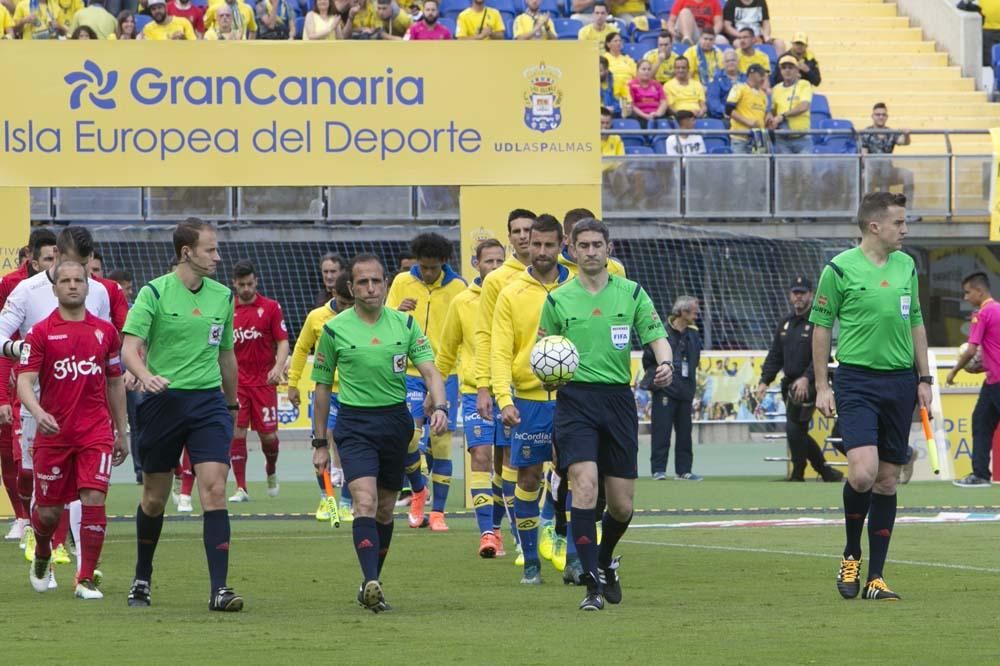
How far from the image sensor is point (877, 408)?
1051 centimetres

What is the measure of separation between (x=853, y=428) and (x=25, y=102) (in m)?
9.66

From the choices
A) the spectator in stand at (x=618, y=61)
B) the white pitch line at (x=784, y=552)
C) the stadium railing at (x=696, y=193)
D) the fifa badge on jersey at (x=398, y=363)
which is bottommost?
the white pitch line at (x=784, y=552)

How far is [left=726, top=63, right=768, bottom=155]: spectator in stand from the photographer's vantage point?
29719mm

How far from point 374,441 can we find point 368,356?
0.44 metres

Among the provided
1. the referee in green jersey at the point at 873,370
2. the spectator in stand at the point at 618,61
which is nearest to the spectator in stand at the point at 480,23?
the spectator in stand at the point at 618,61

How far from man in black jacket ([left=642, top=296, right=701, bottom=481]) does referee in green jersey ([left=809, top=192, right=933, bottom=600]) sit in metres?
12.0

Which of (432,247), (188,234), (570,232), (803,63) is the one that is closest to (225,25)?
(803,63)

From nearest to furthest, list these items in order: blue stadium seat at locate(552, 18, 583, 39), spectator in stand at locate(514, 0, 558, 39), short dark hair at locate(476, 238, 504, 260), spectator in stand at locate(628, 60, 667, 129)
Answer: short dark hair at locate(476, 238, 504, 260) → spectator in stand at locate(628, 60, 667, 129) → spectator in stand at locate(514, 0, 558, 39) → blue stadium seat at locate(552, 18, 583, 39)

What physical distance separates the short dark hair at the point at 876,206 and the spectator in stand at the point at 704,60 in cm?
1973

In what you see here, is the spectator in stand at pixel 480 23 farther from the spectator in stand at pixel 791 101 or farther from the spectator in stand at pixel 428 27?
the spectator in stand at pixel 791 101

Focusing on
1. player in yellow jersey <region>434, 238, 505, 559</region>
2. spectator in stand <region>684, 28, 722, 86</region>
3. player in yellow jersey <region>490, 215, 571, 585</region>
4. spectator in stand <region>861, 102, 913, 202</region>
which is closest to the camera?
player in yellow jersey <region>490, 215, 571, 585</region>

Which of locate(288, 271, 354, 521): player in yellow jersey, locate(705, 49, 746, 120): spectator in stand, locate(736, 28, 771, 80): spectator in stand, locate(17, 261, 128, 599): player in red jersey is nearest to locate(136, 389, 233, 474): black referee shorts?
locate(17, 261, 128, 599): player in red jersey

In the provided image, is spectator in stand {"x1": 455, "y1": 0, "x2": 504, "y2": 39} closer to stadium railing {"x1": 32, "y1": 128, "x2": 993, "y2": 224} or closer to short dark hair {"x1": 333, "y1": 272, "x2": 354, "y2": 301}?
stadium railing {"x1": 32, "y1": 128, "x2": 993, "y2": 224}

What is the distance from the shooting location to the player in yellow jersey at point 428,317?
50.3 ft
